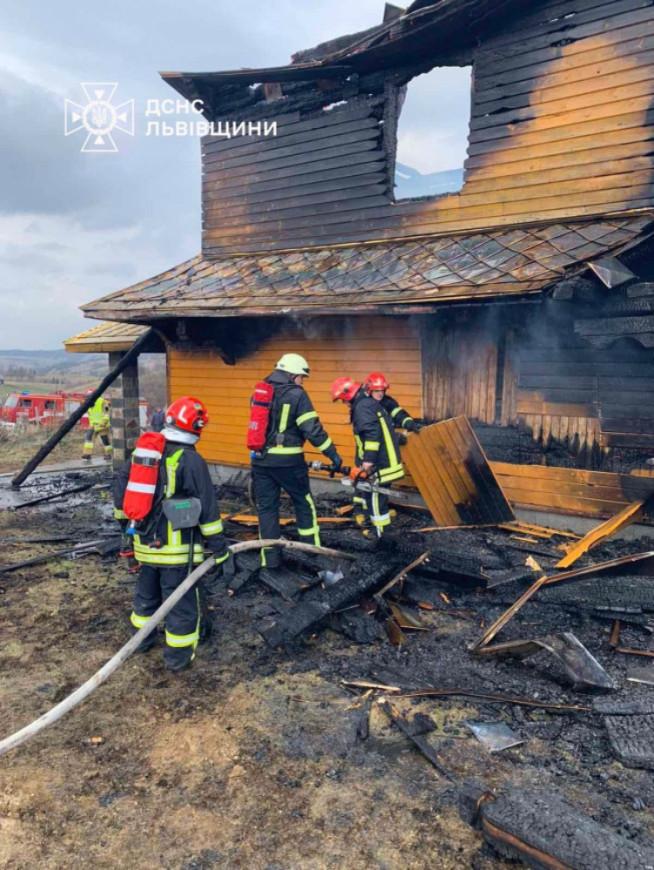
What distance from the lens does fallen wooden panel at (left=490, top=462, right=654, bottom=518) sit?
22.1 ft

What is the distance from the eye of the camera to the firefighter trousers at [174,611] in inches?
178

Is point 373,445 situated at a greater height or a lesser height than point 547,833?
greater

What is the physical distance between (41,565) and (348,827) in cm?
567

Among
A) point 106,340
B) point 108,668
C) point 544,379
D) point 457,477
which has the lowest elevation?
point 108,668

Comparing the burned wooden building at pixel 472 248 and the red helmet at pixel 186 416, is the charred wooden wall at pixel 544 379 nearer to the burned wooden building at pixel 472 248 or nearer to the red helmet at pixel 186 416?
the burned wooden building at pixel 472 248

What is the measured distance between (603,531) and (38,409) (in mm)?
20123

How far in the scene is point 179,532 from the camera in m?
4.53

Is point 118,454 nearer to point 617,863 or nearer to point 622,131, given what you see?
point 622,131

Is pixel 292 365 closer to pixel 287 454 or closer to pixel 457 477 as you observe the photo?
pixel 287 454

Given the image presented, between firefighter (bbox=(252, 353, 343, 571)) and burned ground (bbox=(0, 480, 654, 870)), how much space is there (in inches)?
32.2

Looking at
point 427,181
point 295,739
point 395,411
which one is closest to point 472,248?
point 395,411

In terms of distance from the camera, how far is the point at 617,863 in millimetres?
2541

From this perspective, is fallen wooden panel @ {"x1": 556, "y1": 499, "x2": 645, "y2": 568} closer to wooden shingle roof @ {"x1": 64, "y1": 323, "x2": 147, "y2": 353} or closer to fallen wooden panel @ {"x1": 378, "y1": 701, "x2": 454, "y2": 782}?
fallen wooden panel @ {"x1": 378, "y1": 701, "x2": 454, "y2": 782}

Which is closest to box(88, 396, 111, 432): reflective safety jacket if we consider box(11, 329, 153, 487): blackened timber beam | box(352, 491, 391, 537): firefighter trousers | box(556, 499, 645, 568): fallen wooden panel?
box(11, 329, 153, 487): blackened timber beam
